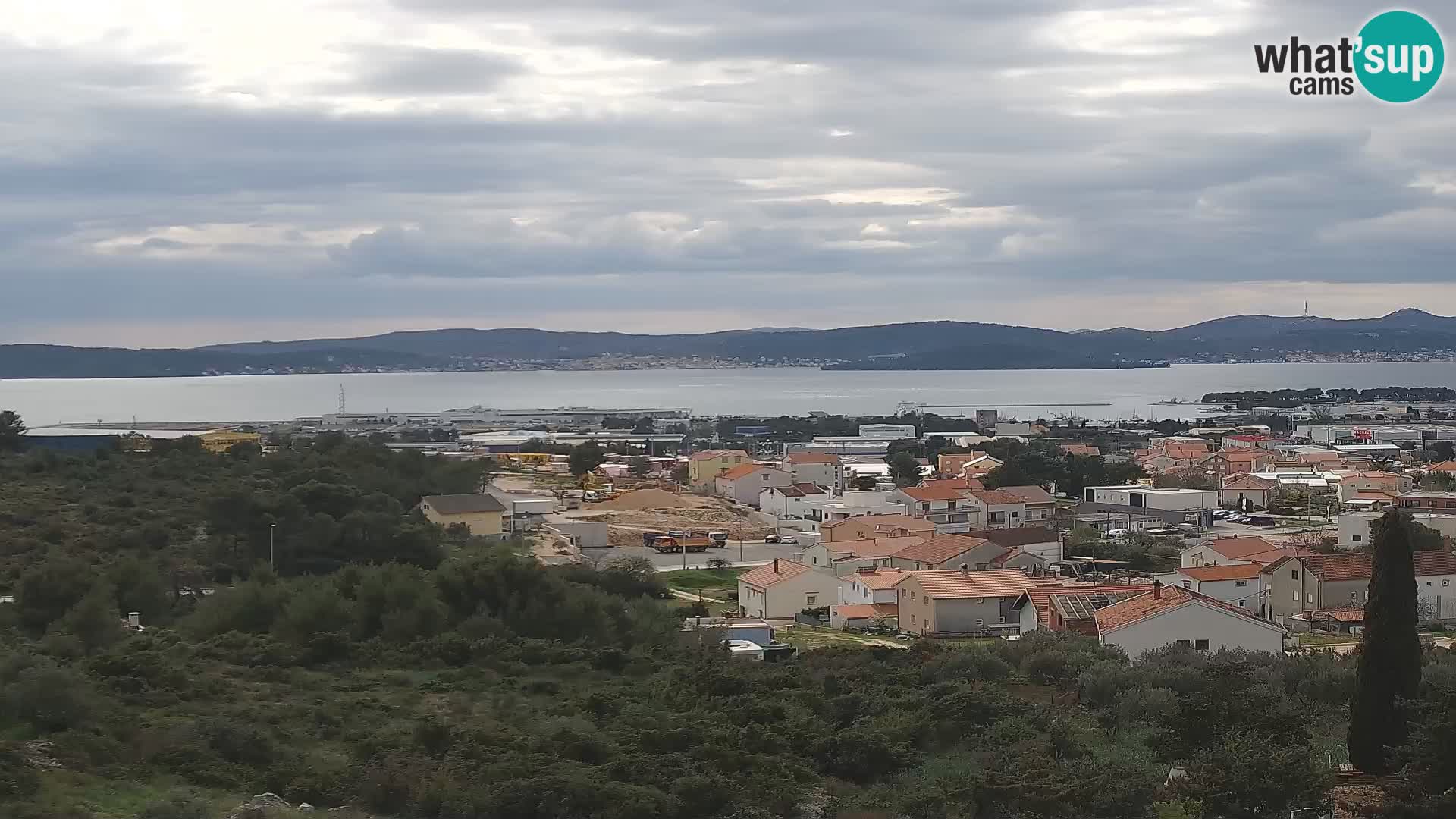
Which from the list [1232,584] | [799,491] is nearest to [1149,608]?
[1232,584]

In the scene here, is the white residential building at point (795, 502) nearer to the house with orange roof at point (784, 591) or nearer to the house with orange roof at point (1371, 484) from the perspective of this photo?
the house with orange roof at point (784, 591)

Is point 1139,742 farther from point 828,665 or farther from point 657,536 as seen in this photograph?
point 657,536

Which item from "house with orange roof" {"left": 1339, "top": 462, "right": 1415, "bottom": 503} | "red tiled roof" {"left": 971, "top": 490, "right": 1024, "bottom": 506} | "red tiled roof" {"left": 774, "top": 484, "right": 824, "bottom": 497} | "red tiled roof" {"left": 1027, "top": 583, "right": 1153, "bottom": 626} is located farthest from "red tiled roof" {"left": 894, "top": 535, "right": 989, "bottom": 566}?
"house with orange roof" {"left": 1339, "top": 462, "right": 1415, "bottom": 503}

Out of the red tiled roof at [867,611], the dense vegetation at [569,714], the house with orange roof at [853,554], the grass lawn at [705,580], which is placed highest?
the dense vegetation at [569,714]

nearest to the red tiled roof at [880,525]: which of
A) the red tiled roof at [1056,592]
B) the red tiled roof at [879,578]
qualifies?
the red tiled roof at [879,578]

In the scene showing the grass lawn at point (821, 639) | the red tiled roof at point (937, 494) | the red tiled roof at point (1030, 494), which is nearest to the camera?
the grass lawn at point (821, 639)

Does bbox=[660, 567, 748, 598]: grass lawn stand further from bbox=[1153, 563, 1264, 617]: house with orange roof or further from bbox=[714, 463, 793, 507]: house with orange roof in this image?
bbox=[714, 463, 793, 507]: house with orange roof

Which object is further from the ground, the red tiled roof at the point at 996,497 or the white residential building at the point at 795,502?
the red tiled roof at the point at 996,497
